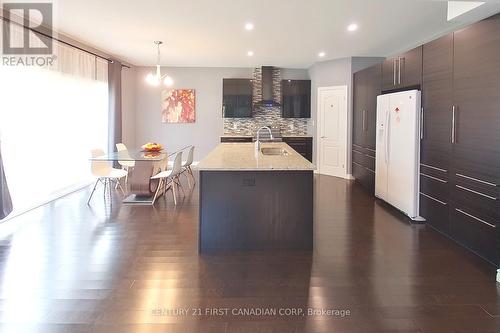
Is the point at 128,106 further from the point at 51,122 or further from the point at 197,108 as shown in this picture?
the point at 51,122

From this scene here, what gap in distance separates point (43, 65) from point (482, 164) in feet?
19.5

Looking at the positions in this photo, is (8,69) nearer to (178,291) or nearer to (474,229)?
(178,291)

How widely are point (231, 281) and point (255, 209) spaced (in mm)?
881

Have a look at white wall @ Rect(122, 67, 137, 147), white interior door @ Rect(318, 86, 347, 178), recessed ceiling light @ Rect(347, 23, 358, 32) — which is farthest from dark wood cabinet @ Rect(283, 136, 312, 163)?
white wall @ Rect(122, 67, 137, 147)

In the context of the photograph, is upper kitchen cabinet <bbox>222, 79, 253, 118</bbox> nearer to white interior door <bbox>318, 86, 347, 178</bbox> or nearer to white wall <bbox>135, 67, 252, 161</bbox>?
white wall <bbox>135, 67, 252, 161</bbox>

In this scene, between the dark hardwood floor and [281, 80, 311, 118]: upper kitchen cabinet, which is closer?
the dark hardwood floor

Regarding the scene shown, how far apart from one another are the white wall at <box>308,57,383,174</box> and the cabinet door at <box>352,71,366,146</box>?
252 millimetres

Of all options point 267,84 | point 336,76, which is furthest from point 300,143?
point 336,76

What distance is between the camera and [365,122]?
6938 millimetres

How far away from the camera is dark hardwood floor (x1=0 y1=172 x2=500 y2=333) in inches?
95.4

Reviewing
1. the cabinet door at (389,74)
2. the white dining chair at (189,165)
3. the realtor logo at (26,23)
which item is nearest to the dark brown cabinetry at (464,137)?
the cabinet door at (389,74)

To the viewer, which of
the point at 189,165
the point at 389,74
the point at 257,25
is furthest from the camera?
the point at 189,165

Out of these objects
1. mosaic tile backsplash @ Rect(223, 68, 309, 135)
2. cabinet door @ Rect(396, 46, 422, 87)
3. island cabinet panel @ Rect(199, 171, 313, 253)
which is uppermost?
cabinet door @ Rect(396, 46, 422, 87)

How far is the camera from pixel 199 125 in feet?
31.7
